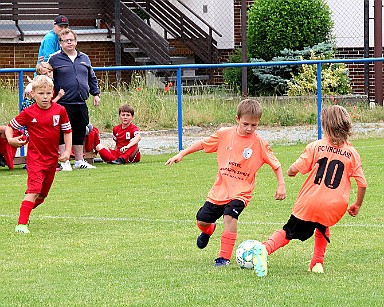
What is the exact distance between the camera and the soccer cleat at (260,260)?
7570mm

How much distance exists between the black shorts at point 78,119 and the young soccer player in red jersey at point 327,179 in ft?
25.4

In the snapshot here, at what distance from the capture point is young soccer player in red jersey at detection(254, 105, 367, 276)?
7.68 meters

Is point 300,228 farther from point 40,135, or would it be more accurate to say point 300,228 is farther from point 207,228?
point 40,135

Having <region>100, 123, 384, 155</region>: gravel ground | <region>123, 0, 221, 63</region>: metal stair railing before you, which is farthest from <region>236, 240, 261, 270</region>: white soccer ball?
<region>123, 0, 221, 63</region>: metal stair railing

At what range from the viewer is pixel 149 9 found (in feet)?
92.2

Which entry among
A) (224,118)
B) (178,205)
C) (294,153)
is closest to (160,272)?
(178,205)

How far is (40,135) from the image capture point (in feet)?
34.2

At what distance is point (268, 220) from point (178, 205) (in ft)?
5.07

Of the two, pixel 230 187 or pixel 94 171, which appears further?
pixel 94 171

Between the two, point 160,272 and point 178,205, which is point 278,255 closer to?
point 160,272

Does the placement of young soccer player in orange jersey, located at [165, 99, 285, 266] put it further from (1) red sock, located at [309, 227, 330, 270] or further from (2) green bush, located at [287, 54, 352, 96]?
(2) green bush, located at [287, 54, 352, 96]

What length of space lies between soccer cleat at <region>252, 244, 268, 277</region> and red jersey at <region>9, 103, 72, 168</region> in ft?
11.1

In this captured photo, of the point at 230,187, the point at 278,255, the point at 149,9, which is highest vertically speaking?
the point at 149,9

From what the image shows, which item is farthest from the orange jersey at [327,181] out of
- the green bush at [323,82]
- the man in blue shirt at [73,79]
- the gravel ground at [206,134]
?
the green bush at [323,82]
